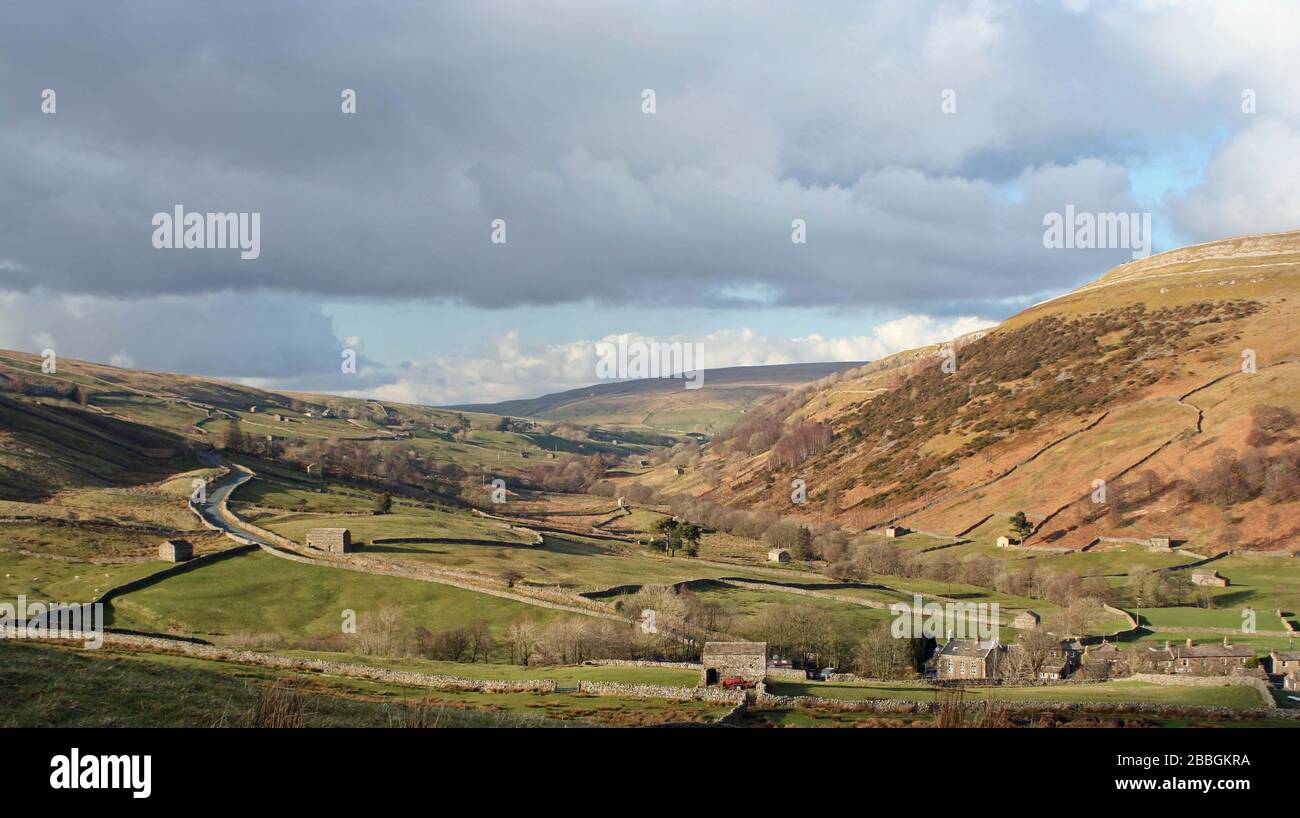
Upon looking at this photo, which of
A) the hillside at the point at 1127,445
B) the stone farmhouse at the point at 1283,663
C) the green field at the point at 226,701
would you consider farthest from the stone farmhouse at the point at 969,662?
the hillside at the point at 1127,445

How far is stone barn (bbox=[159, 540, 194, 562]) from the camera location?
83175mm

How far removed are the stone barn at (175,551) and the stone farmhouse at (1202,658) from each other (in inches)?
3249

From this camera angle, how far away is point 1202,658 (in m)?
64.2

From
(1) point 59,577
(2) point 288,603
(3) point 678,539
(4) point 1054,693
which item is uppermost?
(1) point 59,577

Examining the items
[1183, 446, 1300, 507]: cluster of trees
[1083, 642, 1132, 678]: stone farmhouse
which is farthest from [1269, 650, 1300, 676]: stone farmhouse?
[1183, 446, 1300, 507]: cluster of trees

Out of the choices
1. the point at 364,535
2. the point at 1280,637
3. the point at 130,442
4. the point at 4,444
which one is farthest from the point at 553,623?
the point at 130,442

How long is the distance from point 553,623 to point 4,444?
10497 centimetres

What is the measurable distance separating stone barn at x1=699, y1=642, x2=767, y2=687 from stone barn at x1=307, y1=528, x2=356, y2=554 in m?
55.2

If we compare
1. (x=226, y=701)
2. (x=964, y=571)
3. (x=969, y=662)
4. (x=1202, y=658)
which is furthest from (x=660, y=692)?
→ (x=964, y=571)

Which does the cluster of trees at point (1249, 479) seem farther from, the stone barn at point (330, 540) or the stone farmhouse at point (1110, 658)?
the stone barn at point (330, 540)

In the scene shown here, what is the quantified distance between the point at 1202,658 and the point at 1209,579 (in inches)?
1561

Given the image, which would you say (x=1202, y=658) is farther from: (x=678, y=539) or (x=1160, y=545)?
(x=678, y=539)

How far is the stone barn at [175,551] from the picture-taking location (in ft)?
273
